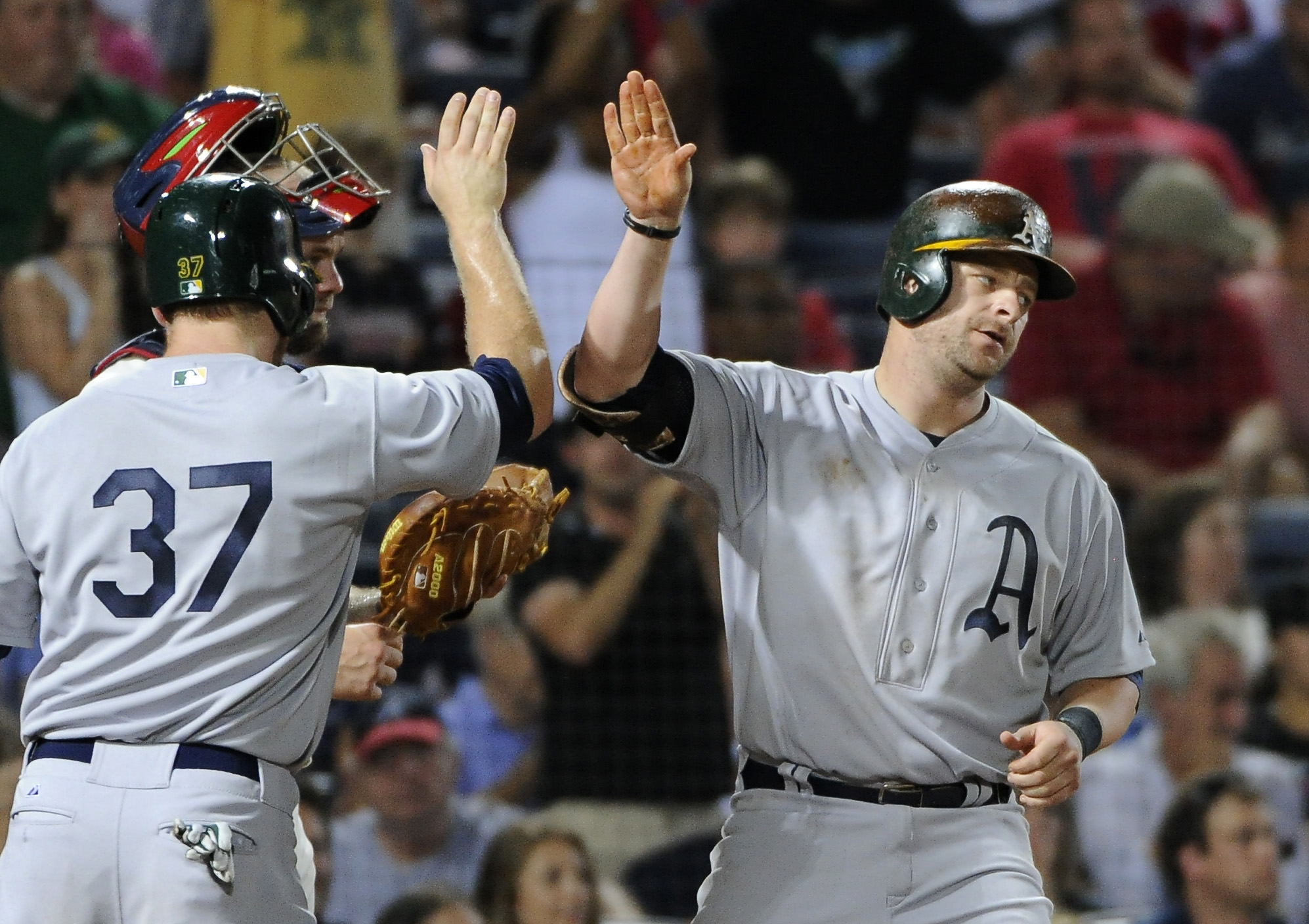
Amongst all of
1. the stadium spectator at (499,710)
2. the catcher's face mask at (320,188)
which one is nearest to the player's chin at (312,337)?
the catcher's face mask at (320,188)

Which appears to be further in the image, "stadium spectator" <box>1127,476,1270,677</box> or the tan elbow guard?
"stadium spectator" <box>1127,476,1270,677</box>

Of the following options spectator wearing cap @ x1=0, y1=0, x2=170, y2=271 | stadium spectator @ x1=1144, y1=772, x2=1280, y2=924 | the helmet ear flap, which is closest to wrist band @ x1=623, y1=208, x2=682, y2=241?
the helmet ear flap

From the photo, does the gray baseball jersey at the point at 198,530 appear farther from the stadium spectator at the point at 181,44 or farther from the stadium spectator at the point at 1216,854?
the stadium spectator at the point at 181,44

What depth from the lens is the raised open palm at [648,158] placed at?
9.03ft

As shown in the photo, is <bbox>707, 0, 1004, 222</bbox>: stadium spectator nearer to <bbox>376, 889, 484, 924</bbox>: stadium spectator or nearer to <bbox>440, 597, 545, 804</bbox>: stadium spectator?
<bbox>440, 597, 545, 804</bbox>: stadium spectator

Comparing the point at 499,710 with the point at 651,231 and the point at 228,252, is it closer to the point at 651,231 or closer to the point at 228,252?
the point at 651,231

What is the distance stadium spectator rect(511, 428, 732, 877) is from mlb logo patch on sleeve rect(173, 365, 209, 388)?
2.80 m

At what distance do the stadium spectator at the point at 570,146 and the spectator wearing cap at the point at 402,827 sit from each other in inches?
55.2

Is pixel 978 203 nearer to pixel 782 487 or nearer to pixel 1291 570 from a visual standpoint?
pixel 782 487

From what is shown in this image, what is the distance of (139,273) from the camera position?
509 cm

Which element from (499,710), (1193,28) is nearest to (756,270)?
(499,710)

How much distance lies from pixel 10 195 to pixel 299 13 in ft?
3.84

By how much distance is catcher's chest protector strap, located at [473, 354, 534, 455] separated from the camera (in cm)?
257

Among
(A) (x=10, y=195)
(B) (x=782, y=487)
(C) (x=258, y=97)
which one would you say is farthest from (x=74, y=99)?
(B) (x=782, y=487)
